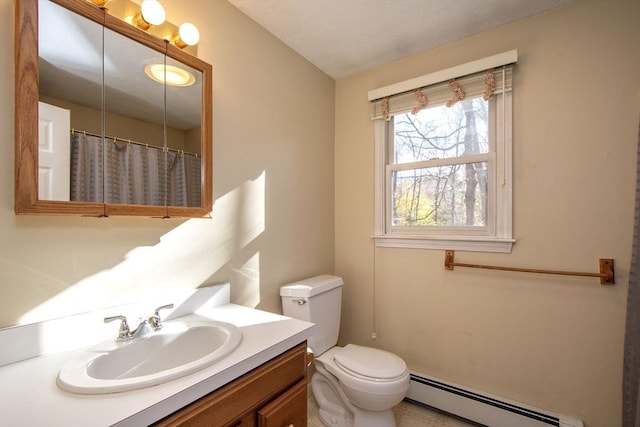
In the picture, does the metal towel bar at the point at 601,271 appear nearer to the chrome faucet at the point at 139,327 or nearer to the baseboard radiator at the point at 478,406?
the baseboard radiator at the point at 478,406

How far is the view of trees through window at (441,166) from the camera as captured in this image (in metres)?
1.78

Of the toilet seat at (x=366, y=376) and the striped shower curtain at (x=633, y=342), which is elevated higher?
the striped shower curtain at (x=633, y=342)

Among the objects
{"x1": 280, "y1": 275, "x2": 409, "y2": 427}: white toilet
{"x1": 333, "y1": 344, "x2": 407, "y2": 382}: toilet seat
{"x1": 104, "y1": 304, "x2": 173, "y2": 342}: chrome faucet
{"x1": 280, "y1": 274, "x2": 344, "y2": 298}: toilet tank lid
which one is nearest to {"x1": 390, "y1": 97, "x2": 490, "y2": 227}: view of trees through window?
{"x1": 280, "y1": 274, "x2": 344, "y2": 298}: toilet tank lid

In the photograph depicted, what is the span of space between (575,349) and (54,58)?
2514mm

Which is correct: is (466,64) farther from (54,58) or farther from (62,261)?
(62,261)

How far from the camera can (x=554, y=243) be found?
→ 5.06 ft

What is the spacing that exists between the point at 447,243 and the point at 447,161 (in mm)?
522

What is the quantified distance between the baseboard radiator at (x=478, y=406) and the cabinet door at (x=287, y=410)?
1.10 meters

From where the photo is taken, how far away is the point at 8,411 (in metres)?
0.62

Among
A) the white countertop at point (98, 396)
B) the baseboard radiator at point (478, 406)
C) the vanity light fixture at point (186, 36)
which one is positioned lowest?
the baseboard radiator at point (478, 406)

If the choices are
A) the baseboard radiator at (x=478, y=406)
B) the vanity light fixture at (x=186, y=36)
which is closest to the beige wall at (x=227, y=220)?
the vanity light fixture at (x=186, y=36)

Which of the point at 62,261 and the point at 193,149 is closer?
the point at 62,261

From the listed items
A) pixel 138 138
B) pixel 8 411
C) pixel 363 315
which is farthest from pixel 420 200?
pixel 8 411

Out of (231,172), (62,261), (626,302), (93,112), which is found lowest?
(626,302)
